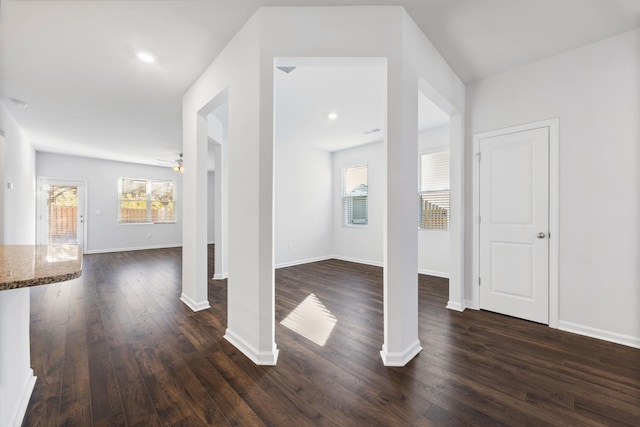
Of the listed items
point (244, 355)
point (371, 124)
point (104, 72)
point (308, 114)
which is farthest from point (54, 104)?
point (371, 124)

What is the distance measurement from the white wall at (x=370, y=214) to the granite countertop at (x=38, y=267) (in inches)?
195

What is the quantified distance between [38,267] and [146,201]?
852cm

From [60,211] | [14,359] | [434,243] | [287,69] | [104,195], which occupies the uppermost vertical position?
[287,69]

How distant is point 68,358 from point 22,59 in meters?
3.01

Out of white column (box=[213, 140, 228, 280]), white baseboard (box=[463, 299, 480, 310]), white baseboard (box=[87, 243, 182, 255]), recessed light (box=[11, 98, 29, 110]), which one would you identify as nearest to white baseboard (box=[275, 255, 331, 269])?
white column (box=[213, 140, 228, 280])

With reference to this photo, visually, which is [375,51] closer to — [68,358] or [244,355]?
[244,355]

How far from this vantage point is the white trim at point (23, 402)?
1.39 meters

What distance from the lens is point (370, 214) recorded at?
5883 mm

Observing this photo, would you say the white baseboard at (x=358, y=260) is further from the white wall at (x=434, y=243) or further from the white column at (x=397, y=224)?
the white column at (x=397, y=224)

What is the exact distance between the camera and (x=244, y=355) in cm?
218

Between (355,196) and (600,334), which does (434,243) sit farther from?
(600,334)

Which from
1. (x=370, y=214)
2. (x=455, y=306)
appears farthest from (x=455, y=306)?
(x=370, y=214)

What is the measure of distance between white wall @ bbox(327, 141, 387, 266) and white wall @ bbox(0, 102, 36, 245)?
18.4 feet

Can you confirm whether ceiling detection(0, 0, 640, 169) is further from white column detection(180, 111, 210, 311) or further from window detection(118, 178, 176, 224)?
window detection(118, 178, 176, 224)
